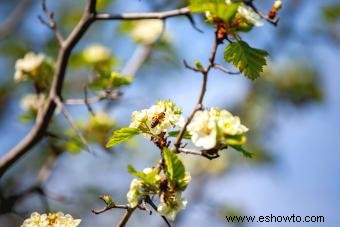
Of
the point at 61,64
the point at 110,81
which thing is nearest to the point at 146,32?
A: the point at 110,81

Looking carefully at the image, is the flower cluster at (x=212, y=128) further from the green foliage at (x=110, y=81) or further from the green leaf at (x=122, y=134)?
the green foliage at (x=110, y=81)

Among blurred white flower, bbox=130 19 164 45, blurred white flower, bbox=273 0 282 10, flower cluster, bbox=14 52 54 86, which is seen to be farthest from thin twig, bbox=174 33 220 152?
blurred white flower, bbox=130 19 164 45

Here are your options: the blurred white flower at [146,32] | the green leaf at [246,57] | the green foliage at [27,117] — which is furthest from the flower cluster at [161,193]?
the blurred white flower at [146,32]

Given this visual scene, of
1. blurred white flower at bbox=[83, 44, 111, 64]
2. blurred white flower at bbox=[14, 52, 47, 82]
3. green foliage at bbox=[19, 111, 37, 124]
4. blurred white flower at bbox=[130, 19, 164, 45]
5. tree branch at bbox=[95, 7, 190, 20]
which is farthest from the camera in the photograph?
blurred white flower at bbox=[130, 19, 164, 45]

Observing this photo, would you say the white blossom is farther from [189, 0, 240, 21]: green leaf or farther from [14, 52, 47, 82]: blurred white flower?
[14, 52, 47, 82]: blurred white flower

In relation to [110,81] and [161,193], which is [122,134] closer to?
[161,193]
